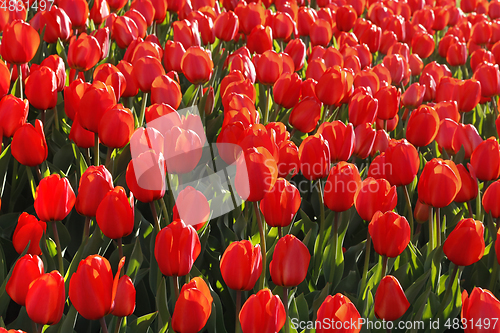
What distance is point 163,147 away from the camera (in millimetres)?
1238

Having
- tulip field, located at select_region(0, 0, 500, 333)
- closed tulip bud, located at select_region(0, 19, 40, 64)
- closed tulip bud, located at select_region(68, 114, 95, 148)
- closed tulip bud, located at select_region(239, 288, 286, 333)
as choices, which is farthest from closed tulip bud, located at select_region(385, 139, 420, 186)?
closed tulip bud, located at select_region(0, 19, 40, 64)

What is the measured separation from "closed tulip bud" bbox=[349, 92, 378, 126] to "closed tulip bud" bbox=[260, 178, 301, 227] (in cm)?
62

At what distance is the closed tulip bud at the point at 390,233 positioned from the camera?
1.13m

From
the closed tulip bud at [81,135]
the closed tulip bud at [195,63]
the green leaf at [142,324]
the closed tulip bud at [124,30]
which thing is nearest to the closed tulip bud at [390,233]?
the green leaf at [142,324]

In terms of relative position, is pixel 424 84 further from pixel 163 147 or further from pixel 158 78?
pixel 163 147

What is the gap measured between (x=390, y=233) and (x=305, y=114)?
66 cm

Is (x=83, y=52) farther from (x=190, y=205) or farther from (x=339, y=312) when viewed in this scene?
(x=339, y=312)

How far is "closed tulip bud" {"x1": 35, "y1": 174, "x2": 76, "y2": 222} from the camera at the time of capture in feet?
3.62

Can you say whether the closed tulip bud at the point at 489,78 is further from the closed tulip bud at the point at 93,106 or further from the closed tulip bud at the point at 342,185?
the closed tulip bud at the point at 93,106

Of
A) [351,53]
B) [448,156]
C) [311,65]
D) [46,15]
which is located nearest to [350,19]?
[351,53]

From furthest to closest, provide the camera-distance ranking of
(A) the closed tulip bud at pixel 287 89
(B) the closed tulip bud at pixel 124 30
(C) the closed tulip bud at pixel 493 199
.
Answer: (B) the closed tulip bud at pixel 124 30 → (A) the closed tulip bud at pixel 287 89 → (C) the closed tulip bud at pixel 493 199

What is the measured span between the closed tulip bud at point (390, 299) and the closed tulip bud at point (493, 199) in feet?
1.53

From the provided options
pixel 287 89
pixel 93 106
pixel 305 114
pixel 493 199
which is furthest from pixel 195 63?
pixel 493 199

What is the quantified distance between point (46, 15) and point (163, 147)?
1198mm
